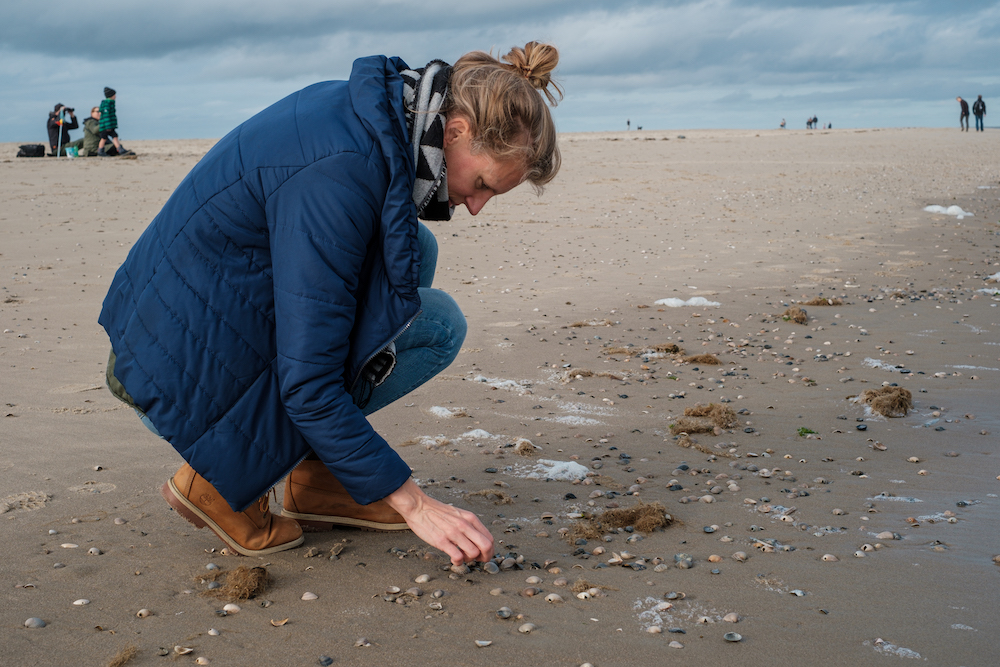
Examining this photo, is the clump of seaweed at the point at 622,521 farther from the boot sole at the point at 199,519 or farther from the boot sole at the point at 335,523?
the boot sole at the point at 199,519

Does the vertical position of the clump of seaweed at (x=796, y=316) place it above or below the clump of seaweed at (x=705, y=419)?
above

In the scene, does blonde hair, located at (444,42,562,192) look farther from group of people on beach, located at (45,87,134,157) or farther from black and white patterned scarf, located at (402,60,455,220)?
group of people on beach, located at (45,87,134,157)

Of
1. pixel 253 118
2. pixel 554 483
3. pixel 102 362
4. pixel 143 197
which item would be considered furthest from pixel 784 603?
pixel 143 197

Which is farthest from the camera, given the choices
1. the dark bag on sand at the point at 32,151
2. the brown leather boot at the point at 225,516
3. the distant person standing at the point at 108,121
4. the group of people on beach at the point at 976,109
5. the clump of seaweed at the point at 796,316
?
the group of people on beach at the point at 976,109

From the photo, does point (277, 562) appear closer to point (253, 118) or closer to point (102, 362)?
point (253, 118)

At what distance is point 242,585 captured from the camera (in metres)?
2.35

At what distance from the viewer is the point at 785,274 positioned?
800 centimetres

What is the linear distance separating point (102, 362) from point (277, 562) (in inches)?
119

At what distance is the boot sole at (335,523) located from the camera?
283cm

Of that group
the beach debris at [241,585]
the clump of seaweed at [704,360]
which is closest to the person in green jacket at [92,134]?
the clump of seaweed at [704,360]

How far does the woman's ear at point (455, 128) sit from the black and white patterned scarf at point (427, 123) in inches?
1.3

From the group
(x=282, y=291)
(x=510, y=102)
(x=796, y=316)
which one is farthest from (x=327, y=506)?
(x=796, y=316)

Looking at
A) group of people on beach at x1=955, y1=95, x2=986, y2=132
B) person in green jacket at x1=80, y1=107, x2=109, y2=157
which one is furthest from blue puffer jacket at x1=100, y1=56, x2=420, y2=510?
group of people on beach at x1=955, y1=95, x2=986, y2=132

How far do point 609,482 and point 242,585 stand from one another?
1475mm
